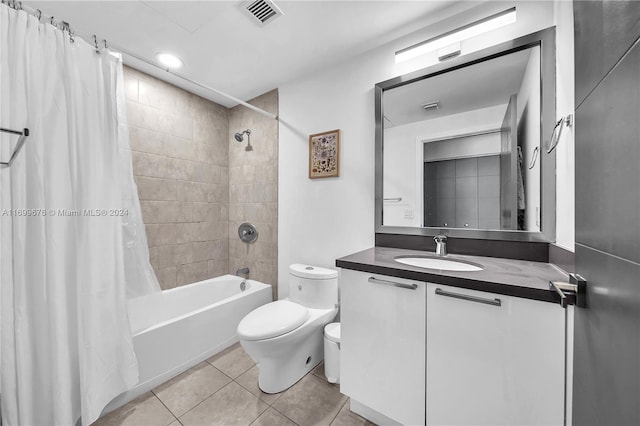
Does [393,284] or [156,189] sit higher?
[156,189]

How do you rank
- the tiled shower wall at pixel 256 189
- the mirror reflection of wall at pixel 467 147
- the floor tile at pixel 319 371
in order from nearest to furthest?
the mirror reflection of wall at pixel 467 147, the floor tile at pixel 319 371, the tiled shower wall at pixel 256 189

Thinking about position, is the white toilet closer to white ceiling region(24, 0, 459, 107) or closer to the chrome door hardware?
the chrome door hardware

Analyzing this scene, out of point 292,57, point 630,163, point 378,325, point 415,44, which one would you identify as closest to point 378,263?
point 378,325

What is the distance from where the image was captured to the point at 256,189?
250 cm

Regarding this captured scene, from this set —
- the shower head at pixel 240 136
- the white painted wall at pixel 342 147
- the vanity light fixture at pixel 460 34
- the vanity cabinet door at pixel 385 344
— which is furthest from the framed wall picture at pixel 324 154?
the vanity cabinet door at pixel 385 344

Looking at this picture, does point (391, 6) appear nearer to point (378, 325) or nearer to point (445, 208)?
point (445, 208)

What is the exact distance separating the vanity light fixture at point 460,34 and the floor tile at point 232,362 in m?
2.39

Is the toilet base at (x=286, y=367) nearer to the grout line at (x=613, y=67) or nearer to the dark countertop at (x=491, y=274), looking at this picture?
the dark countertop at (x=491, y=274)

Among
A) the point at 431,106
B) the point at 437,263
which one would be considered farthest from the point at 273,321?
the point at 431,106

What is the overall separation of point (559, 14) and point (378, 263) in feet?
4.65

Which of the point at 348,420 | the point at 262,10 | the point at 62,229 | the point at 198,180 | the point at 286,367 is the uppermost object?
the point at 262,10

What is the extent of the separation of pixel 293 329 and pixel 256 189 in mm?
1461

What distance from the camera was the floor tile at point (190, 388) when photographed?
1436mm

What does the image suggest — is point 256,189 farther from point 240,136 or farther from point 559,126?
point 559,126
